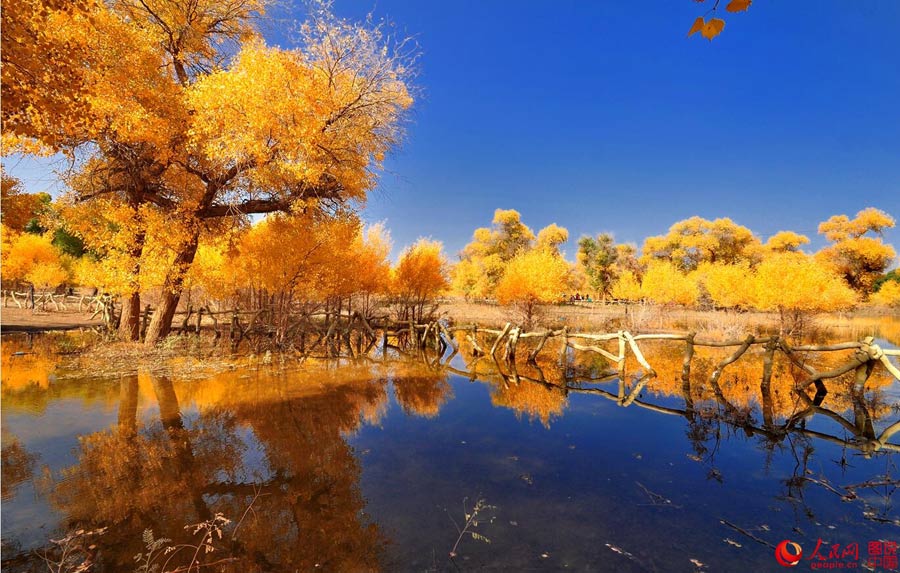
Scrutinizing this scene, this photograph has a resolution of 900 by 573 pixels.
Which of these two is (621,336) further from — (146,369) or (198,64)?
(198,64)

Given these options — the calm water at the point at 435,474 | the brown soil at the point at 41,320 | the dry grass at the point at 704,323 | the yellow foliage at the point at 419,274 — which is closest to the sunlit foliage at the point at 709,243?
the dry grass at the point at 704,323

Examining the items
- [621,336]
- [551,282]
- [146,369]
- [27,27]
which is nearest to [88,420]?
[146,369]

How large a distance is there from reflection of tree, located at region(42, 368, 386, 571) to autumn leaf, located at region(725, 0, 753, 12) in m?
4.73

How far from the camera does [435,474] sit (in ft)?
17.8

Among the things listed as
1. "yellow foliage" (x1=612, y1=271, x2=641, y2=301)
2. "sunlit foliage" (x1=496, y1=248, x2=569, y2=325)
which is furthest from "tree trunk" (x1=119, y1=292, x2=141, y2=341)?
"yellow foliage" (x1=612, y1=271, x2=641, y2=301)

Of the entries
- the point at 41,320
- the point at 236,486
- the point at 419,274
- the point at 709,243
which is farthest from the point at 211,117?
the point at 709,243

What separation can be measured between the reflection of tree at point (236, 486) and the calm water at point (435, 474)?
0.09 feet

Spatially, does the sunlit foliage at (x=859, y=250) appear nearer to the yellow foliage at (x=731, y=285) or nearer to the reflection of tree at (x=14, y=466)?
the yellow foliage at (x=731, y=285)

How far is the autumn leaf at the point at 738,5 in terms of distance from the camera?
6.82 feet

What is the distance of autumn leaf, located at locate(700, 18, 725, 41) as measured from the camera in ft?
7.28

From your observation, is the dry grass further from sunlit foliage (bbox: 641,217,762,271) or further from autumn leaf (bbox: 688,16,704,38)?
autumn leaf (bbox: 688,16,704,38)

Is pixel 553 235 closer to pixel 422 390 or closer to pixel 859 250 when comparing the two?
pixel 859 250

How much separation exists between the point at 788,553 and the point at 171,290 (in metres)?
16.7

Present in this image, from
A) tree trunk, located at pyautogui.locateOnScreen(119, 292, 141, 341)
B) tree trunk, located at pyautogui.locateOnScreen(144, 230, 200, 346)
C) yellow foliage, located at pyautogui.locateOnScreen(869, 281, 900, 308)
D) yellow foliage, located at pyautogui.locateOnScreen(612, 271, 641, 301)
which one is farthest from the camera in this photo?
yellow foliage, located at pyautogui.locateOnScreen(612, 271, 641, 301)
